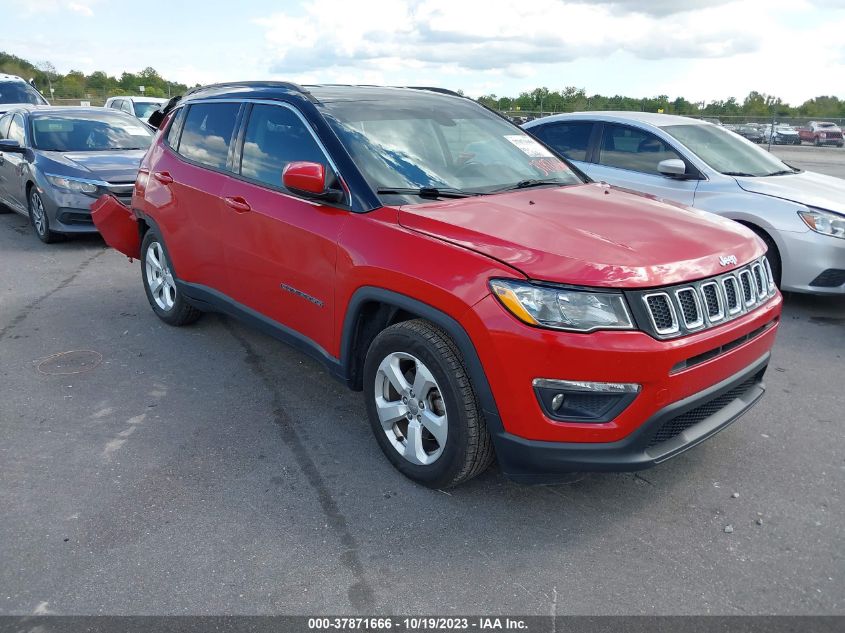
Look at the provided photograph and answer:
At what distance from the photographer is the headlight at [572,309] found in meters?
2.73

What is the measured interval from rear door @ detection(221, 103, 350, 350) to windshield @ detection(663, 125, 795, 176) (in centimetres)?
432

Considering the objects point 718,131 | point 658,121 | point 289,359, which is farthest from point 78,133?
point 718,131

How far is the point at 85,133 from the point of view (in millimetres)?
9320

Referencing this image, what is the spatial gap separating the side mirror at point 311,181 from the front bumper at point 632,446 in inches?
59.1

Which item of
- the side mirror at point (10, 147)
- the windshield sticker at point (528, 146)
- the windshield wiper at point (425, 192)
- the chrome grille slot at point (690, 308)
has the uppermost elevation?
the windshield sticker at point (528, 146)

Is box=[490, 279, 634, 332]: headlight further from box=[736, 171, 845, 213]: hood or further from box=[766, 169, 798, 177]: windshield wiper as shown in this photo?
box=[766, 169, 798, 177]: windshield wiper

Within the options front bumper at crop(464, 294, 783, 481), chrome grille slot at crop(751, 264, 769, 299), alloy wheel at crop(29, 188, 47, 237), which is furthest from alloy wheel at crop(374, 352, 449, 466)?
alloy wheel at crop(29, 188, 47, 237)

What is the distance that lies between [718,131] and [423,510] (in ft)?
19.2

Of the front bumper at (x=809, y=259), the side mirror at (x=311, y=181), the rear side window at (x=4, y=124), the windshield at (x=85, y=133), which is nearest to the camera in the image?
the side mirror at (x=311, y=181)

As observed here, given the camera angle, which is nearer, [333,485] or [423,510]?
[423,510]

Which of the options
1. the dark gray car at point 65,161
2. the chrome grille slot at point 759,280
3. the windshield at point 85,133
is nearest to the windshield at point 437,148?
the chrome grille slot at point 759,280

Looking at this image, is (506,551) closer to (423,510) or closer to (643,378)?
(423,510)

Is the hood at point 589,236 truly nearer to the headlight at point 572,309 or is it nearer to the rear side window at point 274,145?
the headlight at point 572,309

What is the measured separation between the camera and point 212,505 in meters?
3.24
